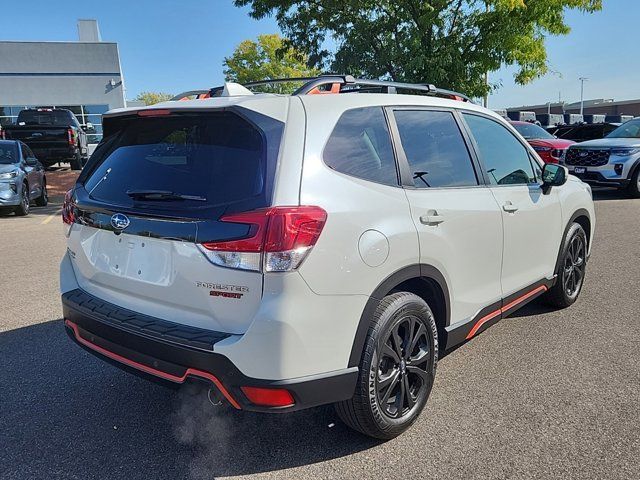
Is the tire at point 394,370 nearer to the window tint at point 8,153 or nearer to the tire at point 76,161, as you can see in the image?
the window tint at point 8,153

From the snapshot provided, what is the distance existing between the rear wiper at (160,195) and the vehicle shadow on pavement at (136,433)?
0.92 metres

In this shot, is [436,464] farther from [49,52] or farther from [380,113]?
[49,52]

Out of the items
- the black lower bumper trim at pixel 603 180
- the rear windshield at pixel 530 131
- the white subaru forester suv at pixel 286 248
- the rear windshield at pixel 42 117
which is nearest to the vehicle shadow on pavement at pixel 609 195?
the black lower bumper trim at pixel 603 180

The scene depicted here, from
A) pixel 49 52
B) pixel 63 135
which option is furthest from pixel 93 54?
pixel 63 135

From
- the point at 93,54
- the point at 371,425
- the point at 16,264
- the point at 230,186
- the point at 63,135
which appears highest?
the point at 93,54

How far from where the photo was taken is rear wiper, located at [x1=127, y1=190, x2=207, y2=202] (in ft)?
8.11

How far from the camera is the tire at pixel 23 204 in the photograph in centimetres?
1105

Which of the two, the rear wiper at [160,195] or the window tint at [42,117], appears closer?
the rear wiper at [160,195]

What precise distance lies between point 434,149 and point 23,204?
10.5 m

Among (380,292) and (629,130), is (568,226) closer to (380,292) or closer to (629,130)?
(380,292)

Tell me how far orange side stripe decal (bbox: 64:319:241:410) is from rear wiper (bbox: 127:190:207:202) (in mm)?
793

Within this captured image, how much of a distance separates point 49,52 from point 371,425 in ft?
119

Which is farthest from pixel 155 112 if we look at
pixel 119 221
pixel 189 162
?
pixel 119 221

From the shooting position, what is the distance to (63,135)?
1667cm
